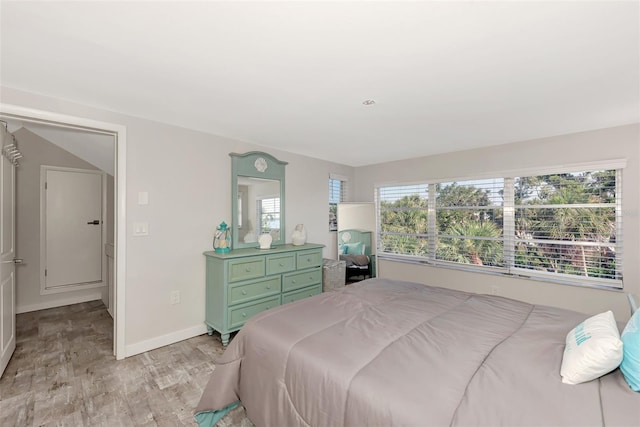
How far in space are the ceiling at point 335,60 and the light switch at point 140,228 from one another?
3.40 feet

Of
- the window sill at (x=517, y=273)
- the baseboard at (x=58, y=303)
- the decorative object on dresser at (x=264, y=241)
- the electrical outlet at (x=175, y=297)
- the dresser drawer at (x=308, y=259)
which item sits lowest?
the baseboard at (x=58, y=303)

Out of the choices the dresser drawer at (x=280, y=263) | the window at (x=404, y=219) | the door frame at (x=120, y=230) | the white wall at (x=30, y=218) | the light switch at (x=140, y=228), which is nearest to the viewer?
the door frame at (x=120, y=230)

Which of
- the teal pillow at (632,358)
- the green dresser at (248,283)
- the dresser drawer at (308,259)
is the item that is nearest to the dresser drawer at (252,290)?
the green dresser at (248,283)

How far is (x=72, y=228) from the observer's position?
419 centimetres

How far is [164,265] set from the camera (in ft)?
9.38

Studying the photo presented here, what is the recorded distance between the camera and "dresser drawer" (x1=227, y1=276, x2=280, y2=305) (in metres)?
2.90

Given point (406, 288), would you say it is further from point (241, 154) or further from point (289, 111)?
point (241, 154)

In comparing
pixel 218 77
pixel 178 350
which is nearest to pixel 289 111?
pixel 218 77

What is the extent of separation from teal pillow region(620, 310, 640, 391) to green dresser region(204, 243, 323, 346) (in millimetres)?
2738

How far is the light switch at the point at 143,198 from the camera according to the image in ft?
8.87

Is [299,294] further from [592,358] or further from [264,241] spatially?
[592,358]

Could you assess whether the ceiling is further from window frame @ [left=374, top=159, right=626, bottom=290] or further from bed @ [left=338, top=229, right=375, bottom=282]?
bed @ [left=338, top=229, right=375, bottom=282]

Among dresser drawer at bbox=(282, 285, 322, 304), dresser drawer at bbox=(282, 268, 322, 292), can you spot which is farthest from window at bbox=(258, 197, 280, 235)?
dresser drawer at bbox=(282, 285, 322, 304)

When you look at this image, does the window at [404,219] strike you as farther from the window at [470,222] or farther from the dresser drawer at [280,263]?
the dresser drawer at [280,263]
